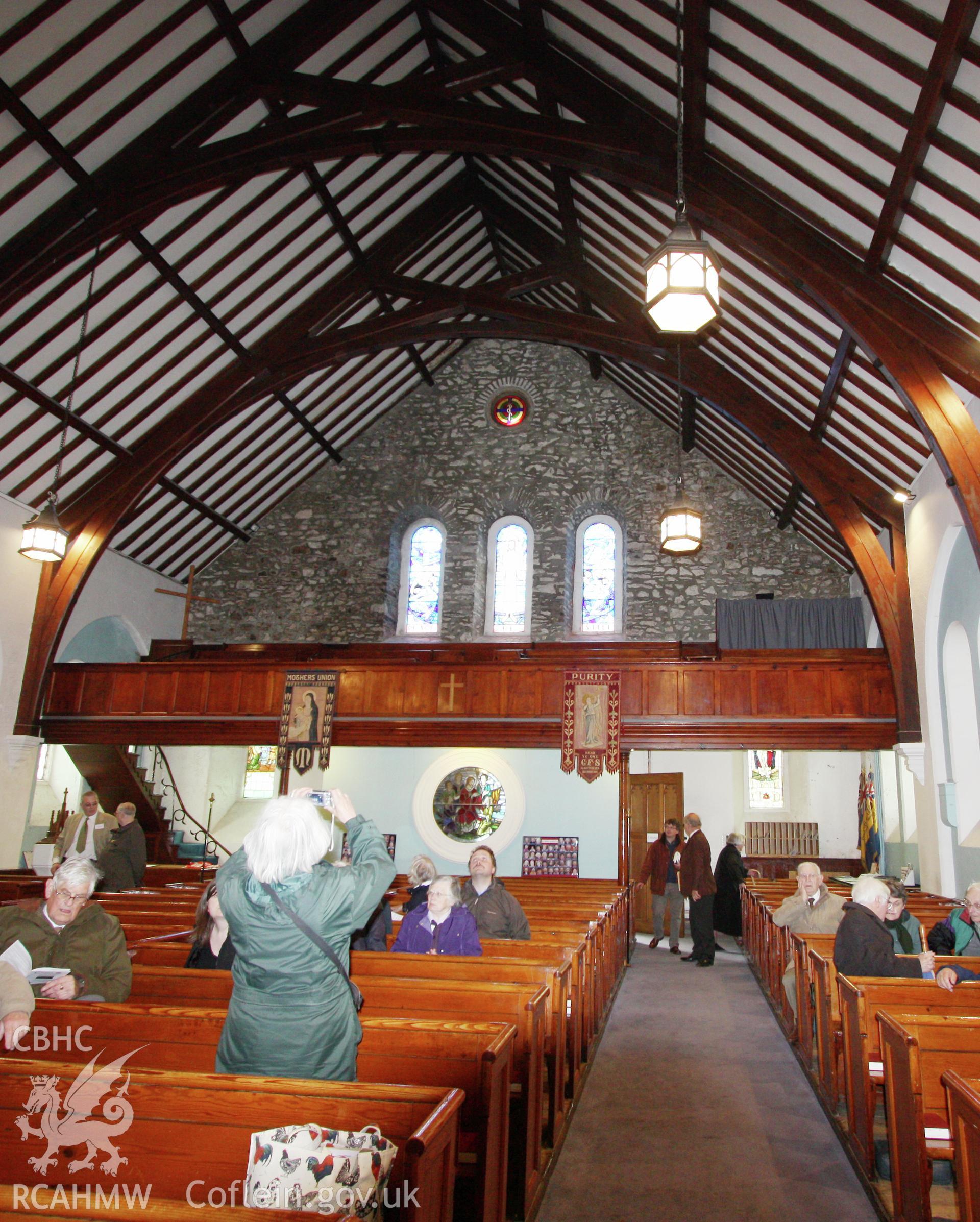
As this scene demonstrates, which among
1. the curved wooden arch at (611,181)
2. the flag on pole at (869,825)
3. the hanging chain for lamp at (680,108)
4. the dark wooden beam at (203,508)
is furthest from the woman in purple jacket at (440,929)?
the flag on pole at (869,825)

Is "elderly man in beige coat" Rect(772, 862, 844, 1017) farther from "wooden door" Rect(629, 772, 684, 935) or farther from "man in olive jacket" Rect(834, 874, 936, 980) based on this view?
"wooden door" Rect(629, 772, 684, 935)

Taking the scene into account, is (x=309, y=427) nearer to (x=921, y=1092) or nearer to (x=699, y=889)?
(x=699, y=889)

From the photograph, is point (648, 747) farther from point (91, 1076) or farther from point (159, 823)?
point (91, 1076)

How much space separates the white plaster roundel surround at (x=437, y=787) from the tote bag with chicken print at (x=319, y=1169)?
10.6 meters

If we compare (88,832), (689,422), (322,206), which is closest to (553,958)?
(88,832)

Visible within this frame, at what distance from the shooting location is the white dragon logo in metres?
2.04

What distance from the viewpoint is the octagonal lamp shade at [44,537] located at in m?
8.12

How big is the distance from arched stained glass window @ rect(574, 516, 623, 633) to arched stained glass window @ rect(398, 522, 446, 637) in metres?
2.35

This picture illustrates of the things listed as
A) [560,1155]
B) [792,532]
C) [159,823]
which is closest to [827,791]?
[792,532]

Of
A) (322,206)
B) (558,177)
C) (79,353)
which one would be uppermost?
(558,177)

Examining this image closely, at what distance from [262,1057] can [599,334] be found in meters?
9.85

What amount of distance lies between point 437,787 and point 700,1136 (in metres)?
8.89

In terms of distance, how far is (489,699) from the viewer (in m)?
10.5

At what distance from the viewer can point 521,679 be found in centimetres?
1055
